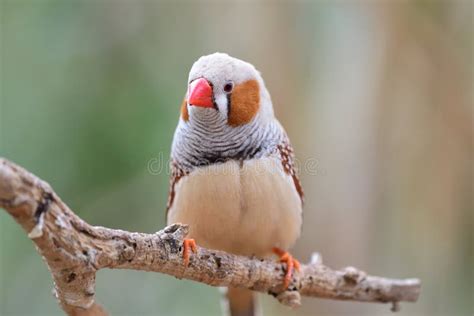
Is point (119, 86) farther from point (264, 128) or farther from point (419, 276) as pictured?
point (419, 276)

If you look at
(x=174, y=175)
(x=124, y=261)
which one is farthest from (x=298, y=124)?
(x=124, y=261)

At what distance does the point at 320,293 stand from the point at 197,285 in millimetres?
1140

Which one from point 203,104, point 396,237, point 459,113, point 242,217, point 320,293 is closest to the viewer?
point 203,104

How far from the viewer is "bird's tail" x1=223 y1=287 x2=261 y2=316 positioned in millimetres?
3289

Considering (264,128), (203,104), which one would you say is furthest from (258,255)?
(203,104)

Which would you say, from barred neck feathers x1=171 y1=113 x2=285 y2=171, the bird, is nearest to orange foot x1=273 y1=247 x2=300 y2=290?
the bird

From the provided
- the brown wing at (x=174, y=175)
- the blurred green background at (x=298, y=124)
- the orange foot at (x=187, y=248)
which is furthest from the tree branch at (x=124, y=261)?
the blurred green background at (x=298, y=124)

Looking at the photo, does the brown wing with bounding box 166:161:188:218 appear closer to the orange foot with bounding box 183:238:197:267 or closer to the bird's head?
the bird's head

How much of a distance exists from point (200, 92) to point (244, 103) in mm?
301

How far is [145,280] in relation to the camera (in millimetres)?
3877

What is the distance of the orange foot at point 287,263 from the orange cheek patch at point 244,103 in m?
0.70

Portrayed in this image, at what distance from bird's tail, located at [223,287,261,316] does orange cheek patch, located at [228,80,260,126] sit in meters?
1.08

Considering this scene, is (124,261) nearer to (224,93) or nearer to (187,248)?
(187,248)

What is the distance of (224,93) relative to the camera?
2.47 meters
